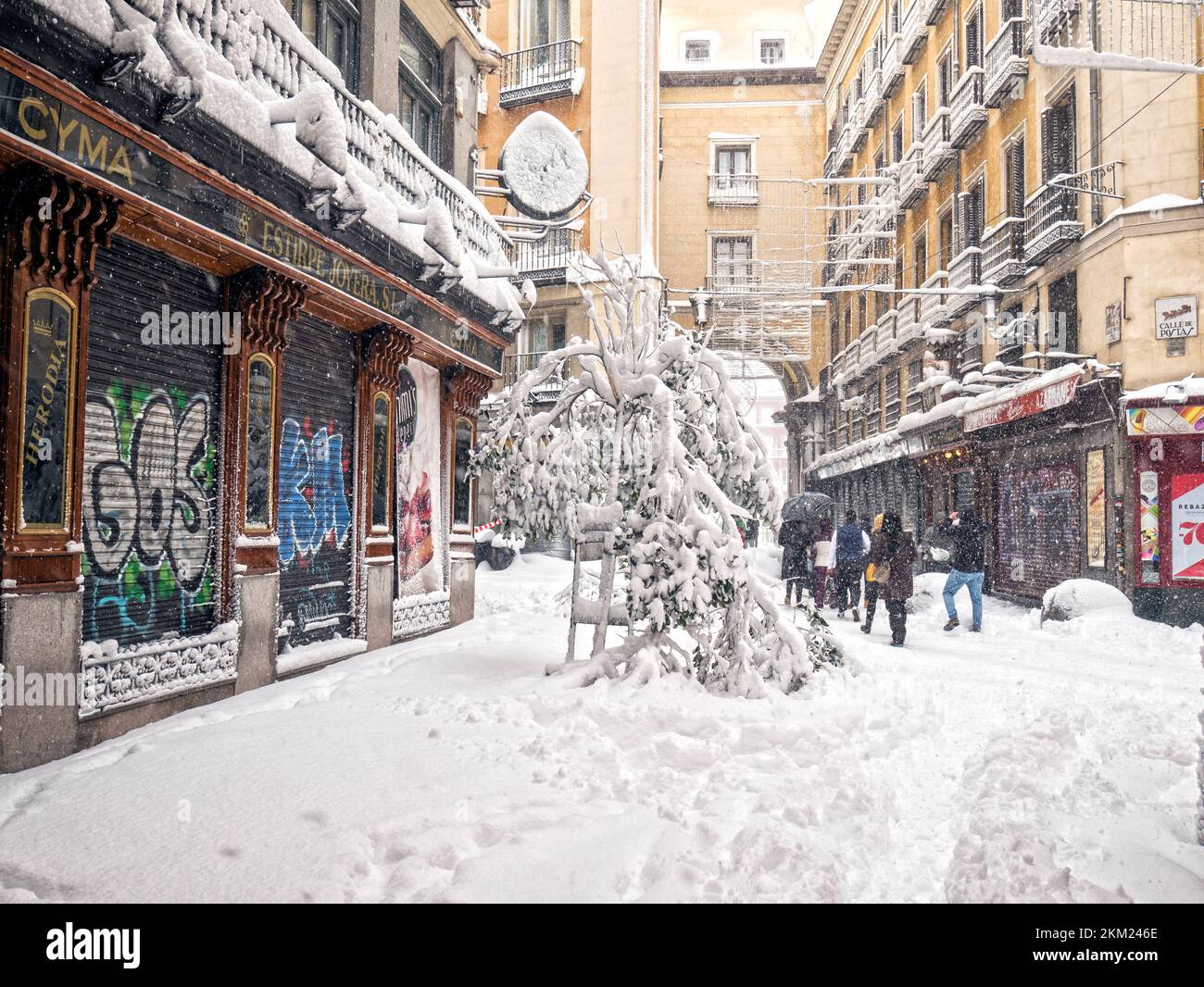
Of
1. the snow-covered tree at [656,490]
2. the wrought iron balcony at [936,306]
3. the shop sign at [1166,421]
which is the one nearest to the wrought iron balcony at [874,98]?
the wrought iron balcony at [936,306]

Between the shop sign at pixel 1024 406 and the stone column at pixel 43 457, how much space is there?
48.8 ft

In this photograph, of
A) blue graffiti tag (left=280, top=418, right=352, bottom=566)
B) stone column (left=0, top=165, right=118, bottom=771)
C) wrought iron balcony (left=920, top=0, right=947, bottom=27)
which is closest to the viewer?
stone column (left=0, top=165, right=118, bottom=771)

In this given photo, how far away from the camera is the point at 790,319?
32.4m

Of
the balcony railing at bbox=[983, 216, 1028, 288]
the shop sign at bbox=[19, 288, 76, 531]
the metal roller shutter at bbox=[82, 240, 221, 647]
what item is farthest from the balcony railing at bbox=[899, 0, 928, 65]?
the shop sign at bbox=[19, 288, 76, 531]

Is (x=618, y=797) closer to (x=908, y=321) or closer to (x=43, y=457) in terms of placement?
(x=43, y=457)

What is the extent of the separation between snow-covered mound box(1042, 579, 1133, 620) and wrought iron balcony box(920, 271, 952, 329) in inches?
376

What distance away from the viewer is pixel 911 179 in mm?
24766

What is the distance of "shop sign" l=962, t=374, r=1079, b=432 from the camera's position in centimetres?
A: 1530

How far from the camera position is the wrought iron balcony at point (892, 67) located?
86.4 feet

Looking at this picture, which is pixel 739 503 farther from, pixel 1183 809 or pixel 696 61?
pixel 696 61

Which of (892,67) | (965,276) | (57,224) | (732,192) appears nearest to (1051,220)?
(965,276)

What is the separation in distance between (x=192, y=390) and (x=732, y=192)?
1223 inches

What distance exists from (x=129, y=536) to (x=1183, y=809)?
6.74 metres

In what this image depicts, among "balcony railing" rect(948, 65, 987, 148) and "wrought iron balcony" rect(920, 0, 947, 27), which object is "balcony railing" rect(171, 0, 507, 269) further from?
"wrought iron balcony" rect(920, 0, 947, 27)
